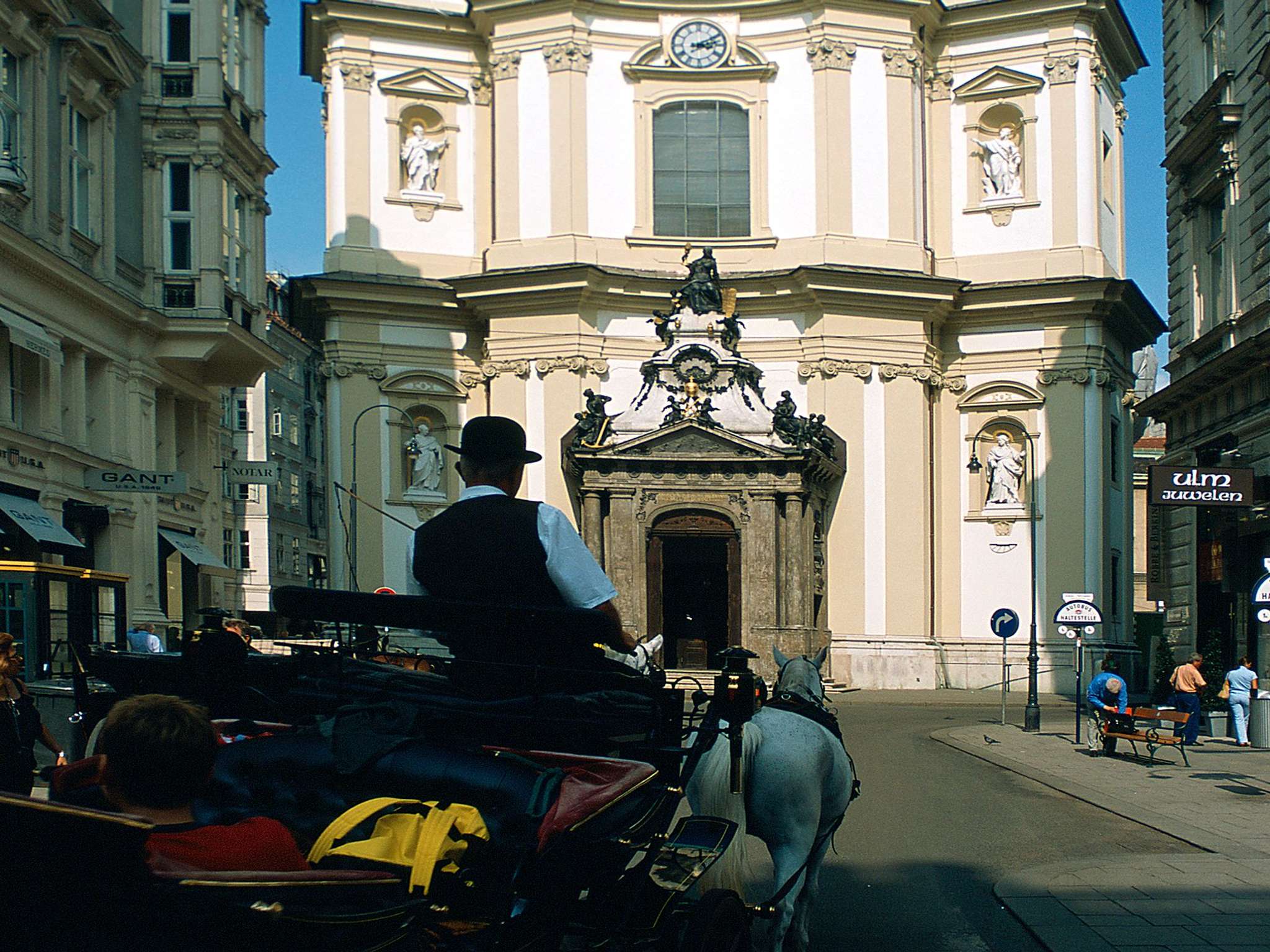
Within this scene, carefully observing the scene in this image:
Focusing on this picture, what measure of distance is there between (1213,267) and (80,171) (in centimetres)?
2186

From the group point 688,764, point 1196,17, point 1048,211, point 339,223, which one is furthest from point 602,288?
point 688,764

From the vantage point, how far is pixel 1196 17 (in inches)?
1239

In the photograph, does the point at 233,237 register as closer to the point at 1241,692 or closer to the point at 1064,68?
the point at 1241,692

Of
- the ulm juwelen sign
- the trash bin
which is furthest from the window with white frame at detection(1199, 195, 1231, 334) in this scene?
the trash bin

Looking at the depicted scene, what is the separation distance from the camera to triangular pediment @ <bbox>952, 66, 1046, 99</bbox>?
1601 inches

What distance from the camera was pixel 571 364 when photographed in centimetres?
3938

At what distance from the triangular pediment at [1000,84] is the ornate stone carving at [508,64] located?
1199cm

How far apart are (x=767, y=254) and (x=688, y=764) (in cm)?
3547

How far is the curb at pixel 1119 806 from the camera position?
41.1 ft

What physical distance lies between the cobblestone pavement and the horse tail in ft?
7.08

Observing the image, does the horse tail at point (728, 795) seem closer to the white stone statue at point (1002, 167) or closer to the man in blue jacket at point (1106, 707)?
the man in blue jacket at point (1106, 707)

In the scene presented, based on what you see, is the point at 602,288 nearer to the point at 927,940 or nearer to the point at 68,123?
the point at 68,123

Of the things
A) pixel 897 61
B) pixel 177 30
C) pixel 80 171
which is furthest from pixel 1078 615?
pixel 177 30

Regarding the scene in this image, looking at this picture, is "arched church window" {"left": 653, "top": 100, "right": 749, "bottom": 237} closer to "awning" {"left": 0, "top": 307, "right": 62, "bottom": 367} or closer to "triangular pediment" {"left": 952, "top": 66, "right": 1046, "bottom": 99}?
"triangular pediment" {"left": 952, "top": 66, "right": 1046, "bottom": 99}
